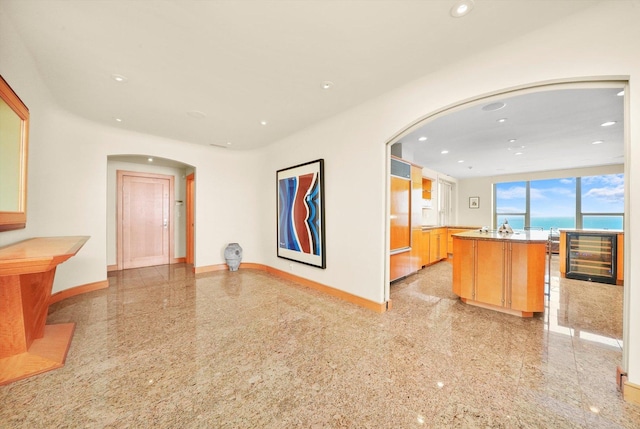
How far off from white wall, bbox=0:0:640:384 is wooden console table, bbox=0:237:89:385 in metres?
0.52

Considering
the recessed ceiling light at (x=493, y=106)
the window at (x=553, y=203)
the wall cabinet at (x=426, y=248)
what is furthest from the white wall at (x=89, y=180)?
the window at (x=553, y=203)

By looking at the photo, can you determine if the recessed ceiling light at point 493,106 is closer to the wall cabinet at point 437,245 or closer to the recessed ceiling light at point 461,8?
the recessed ceiling light at point 461,8

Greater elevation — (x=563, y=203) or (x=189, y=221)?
(x=563, y=203)

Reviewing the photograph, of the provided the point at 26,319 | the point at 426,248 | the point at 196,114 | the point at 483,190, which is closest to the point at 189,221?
the point at 196,114

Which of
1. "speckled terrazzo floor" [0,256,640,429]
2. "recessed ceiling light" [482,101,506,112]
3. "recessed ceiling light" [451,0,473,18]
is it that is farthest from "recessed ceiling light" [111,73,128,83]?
A: "recessed ceiling light" [482,101,506,112]

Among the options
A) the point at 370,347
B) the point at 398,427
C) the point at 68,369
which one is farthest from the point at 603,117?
the point at 68,369

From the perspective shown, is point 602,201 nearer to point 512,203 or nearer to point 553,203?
point 553,203

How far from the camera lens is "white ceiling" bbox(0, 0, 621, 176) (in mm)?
1697

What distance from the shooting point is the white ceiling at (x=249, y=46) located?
1.70 m

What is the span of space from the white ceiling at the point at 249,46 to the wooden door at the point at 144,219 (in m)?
2.40

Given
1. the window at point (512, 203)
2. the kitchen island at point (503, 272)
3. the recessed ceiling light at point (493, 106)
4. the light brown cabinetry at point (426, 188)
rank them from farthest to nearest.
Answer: the window at point (512, 203)
the light brown cabinetry at point (426, 188)
the recessed ceiling light at point (493, 106)
the kitchen island at point (503, 272)

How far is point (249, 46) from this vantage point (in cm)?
207

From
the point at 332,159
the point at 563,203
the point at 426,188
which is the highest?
the point at 332,159

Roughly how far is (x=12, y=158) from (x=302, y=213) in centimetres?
317
